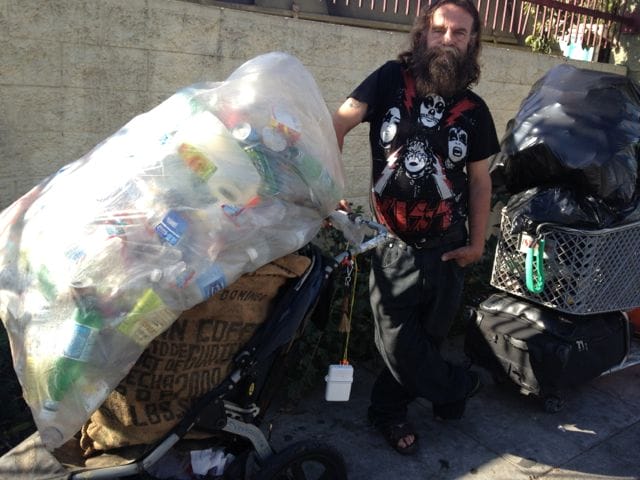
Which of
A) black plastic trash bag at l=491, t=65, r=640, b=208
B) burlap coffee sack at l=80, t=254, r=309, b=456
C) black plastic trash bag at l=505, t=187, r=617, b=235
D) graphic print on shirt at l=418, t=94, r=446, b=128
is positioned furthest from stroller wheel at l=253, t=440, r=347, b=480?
black plastic trash bag at l=491, t=65, r=640, b=208

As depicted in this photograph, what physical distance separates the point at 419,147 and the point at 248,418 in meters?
1.33

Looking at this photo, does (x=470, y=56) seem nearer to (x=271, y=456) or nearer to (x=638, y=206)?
(x=638, y=206)

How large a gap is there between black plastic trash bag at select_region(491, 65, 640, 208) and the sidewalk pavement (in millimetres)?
1233

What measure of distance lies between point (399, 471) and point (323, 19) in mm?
3615

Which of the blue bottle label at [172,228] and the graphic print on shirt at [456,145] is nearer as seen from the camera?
the blue bottle label at [172,228]

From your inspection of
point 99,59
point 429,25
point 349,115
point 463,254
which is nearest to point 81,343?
point 349,115

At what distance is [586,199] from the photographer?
314 cm

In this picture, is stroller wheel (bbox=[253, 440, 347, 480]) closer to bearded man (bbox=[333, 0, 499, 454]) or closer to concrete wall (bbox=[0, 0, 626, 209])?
bearded man (bbox=[333, 0, 499, 454])

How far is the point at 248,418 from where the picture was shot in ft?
7.45

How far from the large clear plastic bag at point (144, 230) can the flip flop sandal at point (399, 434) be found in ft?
4.66

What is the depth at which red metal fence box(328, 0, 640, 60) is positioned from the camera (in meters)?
5.25

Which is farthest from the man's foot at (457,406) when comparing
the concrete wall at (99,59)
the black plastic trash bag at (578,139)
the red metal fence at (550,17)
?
the red metal fence at (550,17)

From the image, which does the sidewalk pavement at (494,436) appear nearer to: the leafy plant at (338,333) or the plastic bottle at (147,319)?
the leafy plant at (338,333)

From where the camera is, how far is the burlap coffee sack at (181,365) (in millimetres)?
2008
